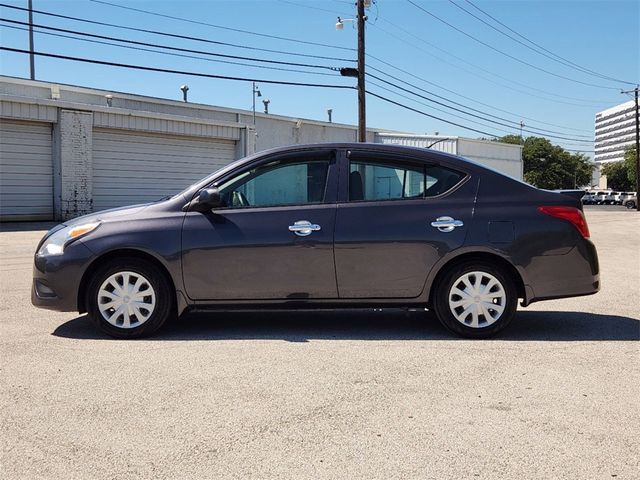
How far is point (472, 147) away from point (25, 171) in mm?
34644

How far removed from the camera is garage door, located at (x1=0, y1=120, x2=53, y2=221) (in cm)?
2242

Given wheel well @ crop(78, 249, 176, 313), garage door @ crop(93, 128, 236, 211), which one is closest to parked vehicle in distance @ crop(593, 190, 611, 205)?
garage door @ crop(93, 128, 236, 211)

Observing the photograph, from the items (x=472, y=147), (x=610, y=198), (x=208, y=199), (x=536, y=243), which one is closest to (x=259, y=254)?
(x=208, y=199)

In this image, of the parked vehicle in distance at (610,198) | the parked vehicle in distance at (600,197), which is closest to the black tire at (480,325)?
the parked vehicle in distance at (610,198)

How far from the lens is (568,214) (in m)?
5.76

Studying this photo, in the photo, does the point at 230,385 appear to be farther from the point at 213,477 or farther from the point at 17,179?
the point at 17,179

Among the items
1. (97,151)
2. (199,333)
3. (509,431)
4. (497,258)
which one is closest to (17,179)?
(97,151)

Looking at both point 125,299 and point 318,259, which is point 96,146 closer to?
point 125,299

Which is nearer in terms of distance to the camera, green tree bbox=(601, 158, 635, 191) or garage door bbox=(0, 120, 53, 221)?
garage door bbox=(0, 120, 53, 221)

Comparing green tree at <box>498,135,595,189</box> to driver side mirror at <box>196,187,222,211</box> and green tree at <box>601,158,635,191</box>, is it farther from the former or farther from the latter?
driver side mirror at <box>196,187,222,211</box>

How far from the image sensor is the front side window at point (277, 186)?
581 centimetres

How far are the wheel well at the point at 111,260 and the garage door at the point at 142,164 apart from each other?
805 inches

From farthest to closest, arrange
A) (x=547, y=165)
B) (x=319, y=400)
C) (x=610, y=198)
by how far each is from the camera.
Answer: (x=547, y=165), (x=610, y=198), (x=319, y=400)

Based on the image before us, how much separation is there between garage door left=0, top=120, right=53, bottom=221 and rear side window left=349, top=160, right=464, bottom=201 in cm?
2002
